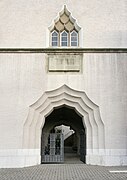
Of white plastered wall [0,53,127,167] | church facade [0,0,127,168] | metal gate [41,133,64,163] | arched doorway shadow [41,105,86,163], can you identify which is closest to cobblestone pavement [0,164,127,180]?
white plastered wall [0,53,127,167]

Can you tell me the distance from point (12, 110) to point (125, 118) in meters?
5.12

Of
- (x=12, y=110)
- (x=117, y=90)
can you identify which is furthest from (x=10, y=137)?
(x=117, y=90)

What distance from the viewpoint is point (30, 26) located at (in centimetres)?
1198

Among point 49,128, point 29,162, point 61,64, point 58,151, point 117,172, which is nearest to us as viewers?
point 117,172

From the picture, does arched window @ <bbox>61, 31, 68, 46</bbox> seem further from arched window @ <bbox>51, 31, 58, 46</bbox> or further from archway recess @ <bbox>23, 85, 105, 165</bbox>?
archway recess @ <bbox>23, 85, 105, 165</bbox>

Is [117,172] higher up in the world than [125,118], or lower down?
lower down

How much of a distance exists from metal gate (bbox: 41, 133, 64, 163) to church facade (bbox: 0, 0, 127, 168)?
221mm

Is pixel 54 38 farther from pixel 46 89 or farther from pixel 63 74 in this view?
pixel 46 89

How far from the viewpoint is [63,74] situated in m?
11.4

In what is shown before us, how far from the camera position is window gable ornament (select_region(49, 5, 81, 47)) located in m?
12.1

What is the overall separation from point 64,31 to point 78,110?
4.05 m

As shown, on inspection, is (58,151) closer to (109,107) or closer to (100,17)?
(109,107)

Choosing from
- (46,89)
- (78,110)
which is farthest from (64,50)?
(78,110)

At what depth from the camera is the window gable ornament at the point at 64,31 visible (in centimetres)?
1212
